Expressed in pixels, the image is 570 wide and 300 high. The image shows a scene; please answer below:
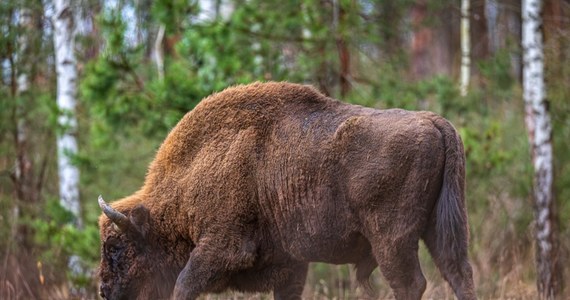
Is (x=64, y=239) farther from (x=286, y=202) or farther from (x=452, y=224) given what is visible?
(x=452, y=224)

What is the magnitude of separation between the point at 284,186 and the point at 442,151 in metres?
1.22

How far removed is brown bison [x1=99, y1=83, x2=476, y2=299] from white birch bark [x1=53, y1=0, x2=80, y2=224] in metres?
4.72

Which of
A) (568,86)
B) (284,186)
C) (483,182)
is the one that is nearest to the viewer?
(284,186)

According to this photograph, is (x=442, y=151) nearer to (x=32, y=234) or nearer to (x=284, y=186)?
(x=284, y=186)

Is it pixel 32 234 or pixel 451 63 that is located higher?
pixel 451 63

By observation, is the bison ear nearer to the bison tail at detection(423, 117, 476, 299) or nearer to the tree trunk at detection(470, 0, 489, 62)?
the bison tail at detection(423, 117, 476, 299)

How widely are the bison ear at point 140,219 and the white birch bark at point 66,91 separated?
185 inches

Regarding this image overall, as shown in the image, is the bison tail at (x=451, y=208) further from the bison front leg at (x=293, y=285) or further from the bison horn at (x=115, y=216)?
the bison horn at (x=115, y=216)

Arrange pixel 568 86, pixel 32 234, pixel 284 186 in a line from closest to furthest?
pixel 284 186 < pixel 568 86 < pixel 32 234

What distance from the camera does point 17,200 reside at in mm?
11977

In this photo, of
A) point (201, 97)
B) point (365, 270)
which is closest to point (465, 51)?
point (201, 97)

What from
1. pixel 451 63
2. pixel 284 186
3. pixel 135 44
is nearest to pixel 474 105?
pixel 135 44

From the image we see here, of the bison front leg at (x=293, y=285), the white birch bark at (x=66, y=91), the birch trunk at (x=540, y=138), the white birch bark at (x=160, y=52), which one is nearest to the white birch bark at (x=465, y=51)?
the birch trunk at (x=540, y=138)

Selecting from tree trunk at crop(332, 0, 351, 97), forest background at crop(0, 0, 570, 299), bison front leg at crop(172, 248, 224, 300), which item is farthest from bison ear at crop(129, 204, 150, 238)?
tree trunk at crop(332, 0, 351, 97)
